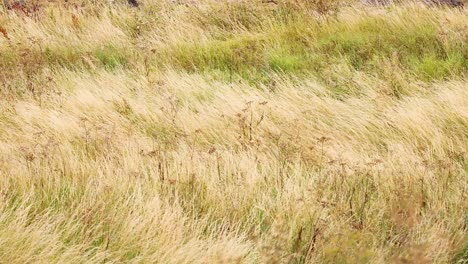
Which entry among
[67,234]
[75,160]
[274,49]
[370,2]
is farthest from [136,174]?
[370,2]

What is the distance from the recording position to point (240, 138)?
4.57 meters

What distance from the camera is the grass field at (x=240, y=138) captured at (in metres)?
2.96

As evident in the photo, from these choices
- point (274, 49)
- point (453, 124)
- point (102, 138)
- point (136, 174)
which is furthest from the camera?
point (274, 49)

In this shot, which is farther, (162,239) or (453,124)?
(453,124)

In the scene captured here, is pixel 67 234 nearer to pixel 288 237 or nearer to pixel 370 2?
pixel 288 237

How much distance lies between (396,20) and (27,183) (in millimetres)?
5964

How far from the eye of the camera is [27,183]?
356 cm

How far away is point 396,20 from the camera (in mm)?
7891

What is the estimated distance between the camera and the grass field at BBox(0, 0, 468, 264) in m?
2.96

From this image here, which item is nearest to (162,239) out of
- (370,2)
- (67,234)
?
(67,234)

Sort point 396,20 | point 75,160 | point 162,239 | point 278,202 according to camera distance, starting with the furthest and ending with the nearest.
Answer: point 396,20
point 75,160
point 278,202
point 162,239

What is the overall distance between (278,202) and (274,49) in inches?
165

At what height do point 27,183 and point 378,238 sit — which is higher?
point 27,183

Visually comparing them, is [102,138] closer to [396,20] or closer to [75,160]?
[75,160]
